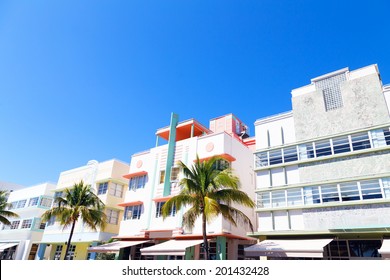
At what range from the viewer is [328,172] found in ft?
63.2

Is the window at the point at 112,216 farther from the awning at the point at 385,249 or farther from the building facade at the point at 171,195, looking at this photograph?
the awning at the point at 385,249

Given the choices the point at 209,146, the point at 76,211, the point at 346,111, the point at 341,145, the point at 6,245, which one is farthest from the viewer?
the point at 6,245

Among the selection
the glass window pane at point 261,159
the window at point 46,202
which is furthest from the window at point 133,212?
the window at point 46,202

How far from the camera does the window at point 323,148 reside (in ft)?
65.0

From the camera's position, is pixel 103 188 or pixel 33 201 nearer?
pixel 103 188

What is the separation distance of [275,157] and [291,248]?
741cm

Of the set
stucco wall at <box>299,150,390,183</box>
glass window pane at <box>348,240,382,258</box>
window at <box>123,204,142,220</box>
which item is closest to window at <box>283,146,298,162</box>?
stucco wall at <box>299,150,390,183</box>

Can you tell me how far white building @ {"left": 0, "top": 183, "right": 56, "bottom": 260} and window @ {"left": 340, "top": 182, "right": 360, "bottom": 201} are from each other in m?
38.0

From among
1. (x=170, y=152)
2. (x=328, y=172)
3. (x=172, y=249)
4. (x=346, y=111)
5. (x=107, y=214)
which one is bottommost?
(x=172, y=249)

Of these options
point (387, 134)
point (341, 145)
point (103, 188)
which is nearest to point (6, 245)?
point (103, 188)

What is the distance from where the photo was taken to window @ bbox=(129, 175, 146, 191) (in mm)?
29395

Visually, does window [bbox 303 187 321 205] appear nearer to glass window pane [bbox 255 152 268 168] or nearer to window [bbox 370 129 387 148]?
glass window pane [bbox 255 152 268 168]

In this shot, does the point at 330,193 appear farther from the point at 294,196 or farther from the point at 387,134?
the point at 387,134

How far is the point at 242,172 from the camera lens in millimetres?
25734
